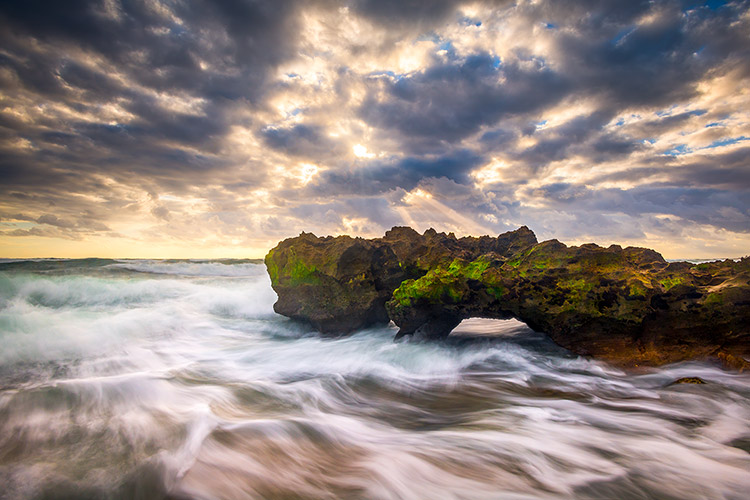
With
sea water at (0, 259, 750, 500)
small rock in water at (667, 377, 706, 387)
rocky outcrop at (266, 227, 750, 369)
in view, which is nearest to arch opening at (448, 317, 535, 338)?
sea water at (0, 259, 750, 500)

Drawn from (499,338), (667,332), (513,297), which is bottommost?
(499,338)

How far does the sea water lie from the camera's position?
3477 mm

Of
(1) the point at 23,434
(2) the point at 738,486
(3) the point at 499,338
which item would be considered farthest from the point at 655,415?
(1) the point at 23,434

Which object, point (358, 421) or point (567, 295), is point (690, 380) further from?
point (358, 421)

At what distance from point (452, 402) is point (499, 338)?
361 cm

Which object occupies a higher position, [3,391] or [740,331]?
[740,331]

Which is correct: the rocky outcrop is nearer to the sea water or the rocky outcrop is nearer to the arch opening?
the sea water

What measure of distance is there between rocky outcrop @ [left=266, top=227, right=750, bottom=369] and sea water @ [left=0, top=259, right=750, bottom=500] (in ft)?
1.56

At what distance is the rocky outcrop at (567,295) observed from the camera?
617 cm

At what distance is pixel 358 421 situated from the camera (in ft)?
16.9

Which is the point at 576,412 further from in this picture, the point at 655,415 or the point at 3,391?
the point at 3,391

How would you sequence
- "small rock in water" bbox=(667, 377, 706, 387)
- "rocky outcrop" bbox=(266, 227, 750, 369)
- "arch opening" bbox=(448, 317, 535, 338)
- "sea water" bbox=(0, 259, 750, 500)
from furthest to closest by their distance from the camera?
"arch opening" bbox=(448, 317, 535, 338)
"rocky outcrop" bbox=(266, 227, 750, 369)
"small rock in water" bbox=(667, 377, 706, 387)
"sea water" bbox=(0, 259, 750, 500)

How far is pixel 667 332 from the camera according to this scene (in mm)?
6328

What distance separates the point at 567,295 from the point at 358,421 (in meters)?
4.42
